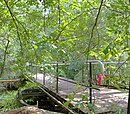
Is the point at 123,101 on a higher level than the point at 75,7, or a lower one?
lower

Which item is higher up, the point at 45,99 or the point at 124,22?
the point at 124,22

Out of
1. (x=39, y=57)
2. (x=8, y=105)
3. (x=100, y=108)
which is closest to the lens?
(x=39, y=57)

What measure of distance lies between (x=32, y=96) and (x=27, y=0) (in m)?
3.45

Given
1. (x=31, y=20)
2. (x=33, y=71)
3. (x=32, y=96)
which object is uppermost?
(x=31, y=20)

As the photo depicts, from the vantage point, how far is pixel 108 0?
74.8 inches

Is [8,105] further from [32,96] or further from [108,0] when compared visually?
[108,0]

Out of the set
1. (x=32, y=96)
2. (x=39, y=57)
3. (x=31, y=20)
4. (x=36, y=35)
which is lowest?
(x=32, y=96)

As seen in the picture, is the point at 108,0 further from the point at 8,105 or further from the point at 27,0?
the point at 8,105

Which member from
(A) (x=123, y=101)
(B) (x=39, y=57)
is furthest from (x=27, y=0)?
(A) (x=123, y=101)

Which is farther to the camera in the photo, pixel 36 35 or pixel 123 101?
pixel 123 101

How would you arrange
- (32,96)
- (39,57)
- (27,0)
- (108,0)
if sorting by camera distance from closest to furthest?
(39,57)
(108,0)
(27,0)
(32,96)

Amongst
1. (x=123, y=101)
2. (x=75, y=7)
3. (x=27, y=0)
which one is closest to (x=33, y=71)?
(x=27, y=0)

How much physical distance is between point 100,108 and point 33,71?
151 cm

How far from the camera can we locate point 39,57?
1689 mm
